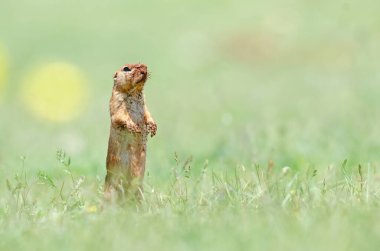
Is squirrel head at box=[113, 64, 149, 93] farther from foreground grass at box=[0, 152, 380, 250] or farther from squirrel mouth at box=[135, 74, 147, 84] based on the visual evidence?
foreground grass at box=[0, 152, 380, 250]

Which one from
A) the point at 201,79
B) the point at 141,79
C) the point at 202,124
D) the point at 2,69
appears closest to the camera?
the point at 141,79

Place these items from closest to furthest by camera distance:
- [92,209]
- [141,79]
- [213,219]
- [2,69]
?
1. [213,219]
2. [92,209]
3. [141,79]
4. [2,69]

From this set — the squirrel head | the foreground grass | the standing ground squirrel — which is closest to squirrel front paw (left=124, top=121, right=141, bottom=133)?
the standing ground squirrel

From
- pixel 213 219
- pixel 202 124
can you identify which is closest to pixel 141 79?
pixel 213 219

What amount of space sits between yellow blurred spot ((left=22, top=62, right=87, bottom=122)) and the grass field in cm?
4

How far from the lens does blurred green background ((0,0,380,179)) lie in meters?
8.59

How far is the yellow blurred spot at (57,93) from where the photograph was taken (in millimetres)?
14516

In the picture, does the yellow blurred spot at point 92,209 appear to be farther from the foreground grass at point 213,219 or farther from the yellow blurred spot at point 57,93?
the yellow blurred spot at point 57,93

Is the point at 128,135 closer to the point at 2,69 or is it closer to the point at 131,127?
the point at 131,127

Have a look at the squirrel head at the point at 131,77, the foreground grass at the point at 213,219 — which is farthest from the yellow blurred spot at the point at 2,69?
the squirrel head at the point at 131,77

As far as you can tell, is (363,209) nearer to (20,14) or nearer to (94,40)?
(94,40)

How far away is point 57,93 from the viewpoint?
15.4 m

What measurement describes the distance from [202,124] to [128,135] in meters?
5.86

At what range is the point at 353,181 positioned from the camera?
571cm
